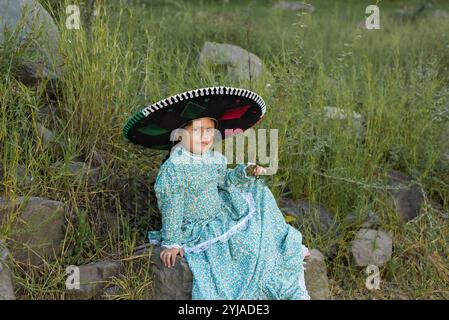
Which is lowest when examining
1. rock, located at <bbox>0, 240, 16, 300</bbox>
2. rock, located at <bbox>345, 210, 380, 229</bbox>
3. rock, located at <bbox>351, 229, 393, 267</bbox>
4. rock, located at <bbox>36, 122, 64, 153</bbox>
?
rock, located at <bbox>351, 229, 393, 267</bbox>

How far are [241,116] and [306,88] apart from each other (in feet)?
4.34

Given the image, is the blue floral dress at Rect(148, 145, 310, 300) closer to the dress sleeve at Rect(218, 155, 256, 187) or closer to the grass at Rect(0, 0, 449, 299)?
the dress sleeve at Rect(218, 155, 256, 187)

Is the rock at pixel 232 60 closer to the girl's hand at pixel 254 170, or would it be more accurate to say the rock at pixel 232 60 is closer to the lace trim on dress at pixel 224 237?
the girl's hand at pixel 254 170

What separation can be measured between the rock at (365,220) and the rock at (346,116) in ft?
1.99

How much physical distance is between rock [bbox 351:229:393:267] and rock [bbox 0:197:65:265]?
1462 millimetres

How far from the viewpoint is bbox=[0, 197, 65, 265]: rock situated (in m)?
3.35

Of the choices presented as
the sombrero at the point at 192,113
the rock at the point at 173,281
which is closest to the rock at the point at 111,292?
the rock at the point at 173,281

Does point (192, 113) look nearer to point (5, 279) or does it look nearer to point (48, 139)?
point (48, 139)

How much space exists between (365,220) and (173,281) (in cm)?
125

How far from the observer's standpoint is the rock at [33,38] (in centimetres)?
384

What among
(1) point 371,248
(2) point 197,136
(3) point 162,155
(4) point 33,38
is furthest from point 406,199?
(4) point 33,38

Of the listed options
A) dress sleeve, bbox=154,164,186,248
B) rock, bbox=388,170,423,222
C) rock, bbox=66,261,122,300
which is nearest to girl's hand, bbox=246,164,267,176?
dress sleeve, bbox=154,164,186,248

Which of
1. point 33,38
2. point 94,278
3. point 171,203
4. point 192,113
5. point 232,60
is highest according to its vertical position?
point 33,38

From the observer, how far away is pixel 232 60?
5324mm
